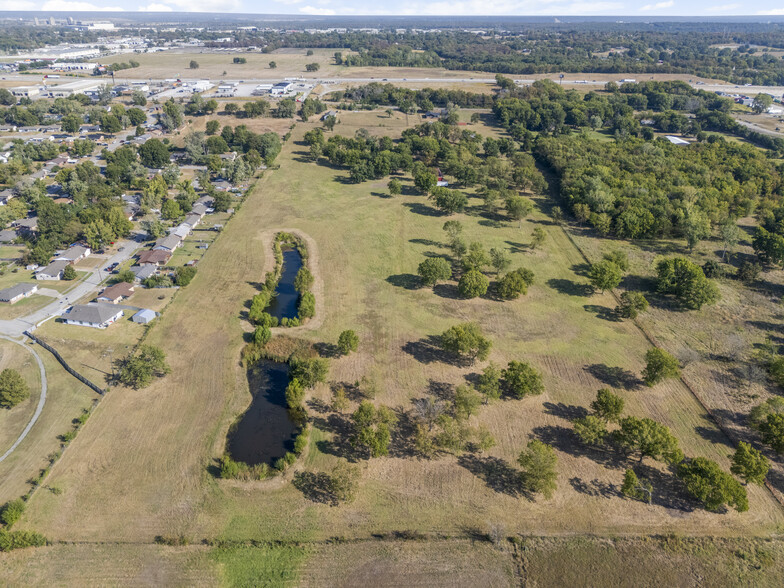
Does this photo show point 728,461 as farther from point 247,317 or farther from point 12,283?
point 12,283

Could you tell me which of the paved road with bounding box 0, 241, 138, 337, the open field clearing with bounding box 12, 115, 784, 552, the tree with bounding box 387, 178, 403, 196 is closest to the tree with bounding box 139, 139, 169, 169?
the paved road with bounding box 0, 241, 138, 337

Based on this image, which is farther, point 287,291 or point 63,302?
point 287,291

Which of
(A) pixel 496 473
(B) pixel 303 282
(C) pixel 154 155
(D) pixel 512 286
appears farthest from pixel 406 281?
(C) pixel 154 155

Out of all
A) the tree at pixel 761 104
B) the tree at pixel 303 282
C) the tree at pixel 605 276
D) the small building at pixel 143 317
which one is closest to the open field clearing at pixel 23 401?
the small building at pixel 143 317

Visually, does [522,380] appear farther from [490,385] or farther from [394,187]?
[394,187]

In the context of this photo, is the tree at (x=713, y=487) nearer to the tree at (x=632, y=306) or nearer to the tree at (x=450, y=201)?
the tree at (x=632, y=306)

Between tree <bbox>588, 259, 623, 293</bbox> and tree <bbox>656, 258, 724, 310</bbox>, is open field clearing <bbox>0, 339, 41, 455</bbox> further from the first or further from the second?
tree <bbox>656, 258, 724, 310</bbox>

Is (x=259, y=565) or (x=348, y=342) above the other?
(x=348, y=342)
